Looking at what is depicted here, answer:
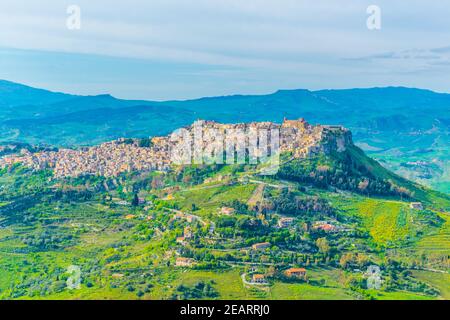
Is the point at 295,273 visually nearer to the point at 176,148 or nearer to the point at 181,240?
the point at 181,240

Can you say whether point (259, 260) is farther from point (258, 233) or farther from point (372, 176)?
point (372, 176)

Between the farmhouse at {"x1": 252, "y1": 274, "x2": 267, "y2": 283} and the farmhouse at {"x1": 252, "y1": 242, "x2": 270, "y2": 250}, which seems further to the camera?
the farmhouse at {"x1": 252, "y1": 242, "x2": 270, "y2": 250}

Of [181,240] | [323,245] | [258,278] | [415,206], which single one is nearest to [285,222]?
[323,245]

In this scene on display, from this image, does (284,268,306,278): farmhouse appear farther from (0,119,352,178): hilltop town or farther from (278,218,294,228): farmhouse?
(0,119,352,178): hilltop town

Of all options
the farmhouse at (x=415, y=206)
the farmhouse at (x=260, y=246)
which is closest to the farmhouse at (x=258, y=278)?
the farmhouse at (x=260, y=246)

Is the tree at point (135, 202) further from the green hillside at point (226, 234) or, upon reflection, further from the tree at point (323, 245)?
the tree at point (323, 245)

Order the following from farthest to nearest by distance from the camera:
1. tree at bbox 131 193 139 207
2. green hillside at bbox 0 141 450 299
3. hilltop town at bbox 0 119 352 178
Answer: hilltop town at bbox 0 119 352 178, tree at bbox 131 193 139 207, green hillside at bbox 0 141 450 299

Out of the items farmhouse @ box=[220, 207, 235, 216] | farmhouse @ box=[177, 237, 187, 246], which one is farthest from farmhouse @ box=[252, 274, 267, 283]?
farmhouse @ box=[220, 207, 235, 216]

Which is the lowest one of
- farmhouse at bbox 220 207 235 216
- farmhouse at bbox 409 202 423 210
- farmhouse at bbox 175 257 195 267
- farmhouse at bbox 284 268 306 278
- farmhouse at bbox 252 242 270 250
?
farmhouse at bbox 284 268 306 278
